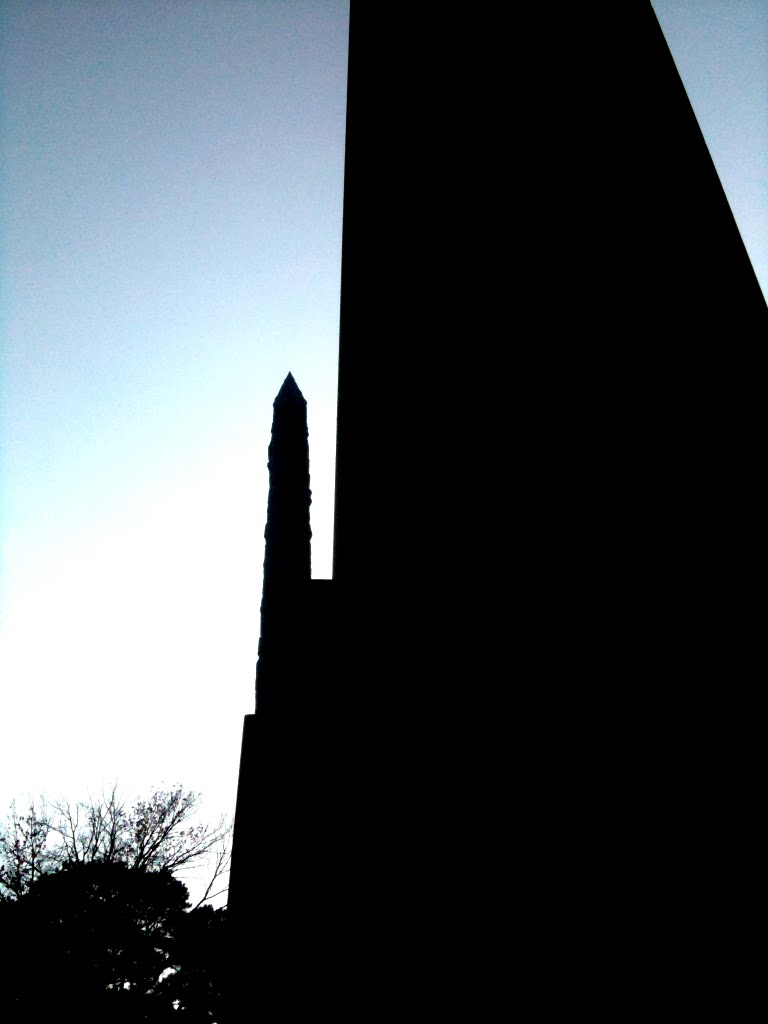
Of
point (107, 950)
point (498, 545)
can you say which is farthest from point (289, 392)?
point (107, 950)

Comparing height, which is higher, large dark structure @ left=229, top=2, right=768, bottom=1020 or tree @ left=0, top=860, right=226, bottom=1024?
large dark structure @ left=229, top=2, right=768, bottom=1020

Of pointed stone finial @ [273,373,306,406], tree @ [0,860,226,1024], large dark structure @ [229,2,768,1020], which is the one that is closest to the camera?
large dark structure @ [229,2,768,1020]

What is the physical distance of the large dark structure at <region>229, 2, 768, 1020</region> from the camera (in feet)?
9.23

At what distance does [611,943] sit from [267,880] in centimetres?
188

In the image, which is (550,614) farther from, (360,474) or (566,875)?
(360,474)

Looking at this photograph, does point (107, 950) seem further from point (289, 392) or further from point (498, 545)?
point (498, 545)

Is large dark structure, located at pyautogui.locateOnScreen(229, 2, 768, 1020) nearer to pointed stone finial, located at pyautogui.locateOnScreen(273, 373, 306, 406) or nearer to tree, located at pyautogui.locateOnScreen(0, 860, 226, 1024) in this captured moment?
pointed stone finial, located at pyautogui.locateOnScreen(273, 373, 306, 406)

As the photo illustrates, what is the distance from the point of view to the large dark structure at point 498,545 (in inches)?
111

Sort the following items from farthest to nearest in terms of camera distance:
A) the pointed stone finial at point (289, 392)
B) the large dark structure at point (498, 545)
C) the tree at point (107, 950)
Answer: the tree at point (107, 950) → the pointed stone finial at point (289, 392) → the large dark structure at point (498, 545)

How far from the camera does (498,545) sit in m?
3.49

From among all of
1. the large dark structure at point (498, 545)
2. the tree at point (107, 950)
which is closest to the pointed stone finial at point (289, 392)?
the large dark structure at point (498, 545)

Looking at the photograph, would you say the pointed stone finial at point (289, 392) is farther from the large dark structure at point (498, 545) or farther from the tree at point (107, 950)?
the tree at point (107, 950)

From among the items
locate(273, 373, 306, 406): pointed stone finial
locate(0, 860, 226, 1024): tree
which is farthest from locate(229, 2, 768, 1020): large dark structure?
locate(0, 860, 226, 1024): tree

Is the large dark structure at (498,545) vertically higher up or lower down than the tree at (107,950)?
higher up
